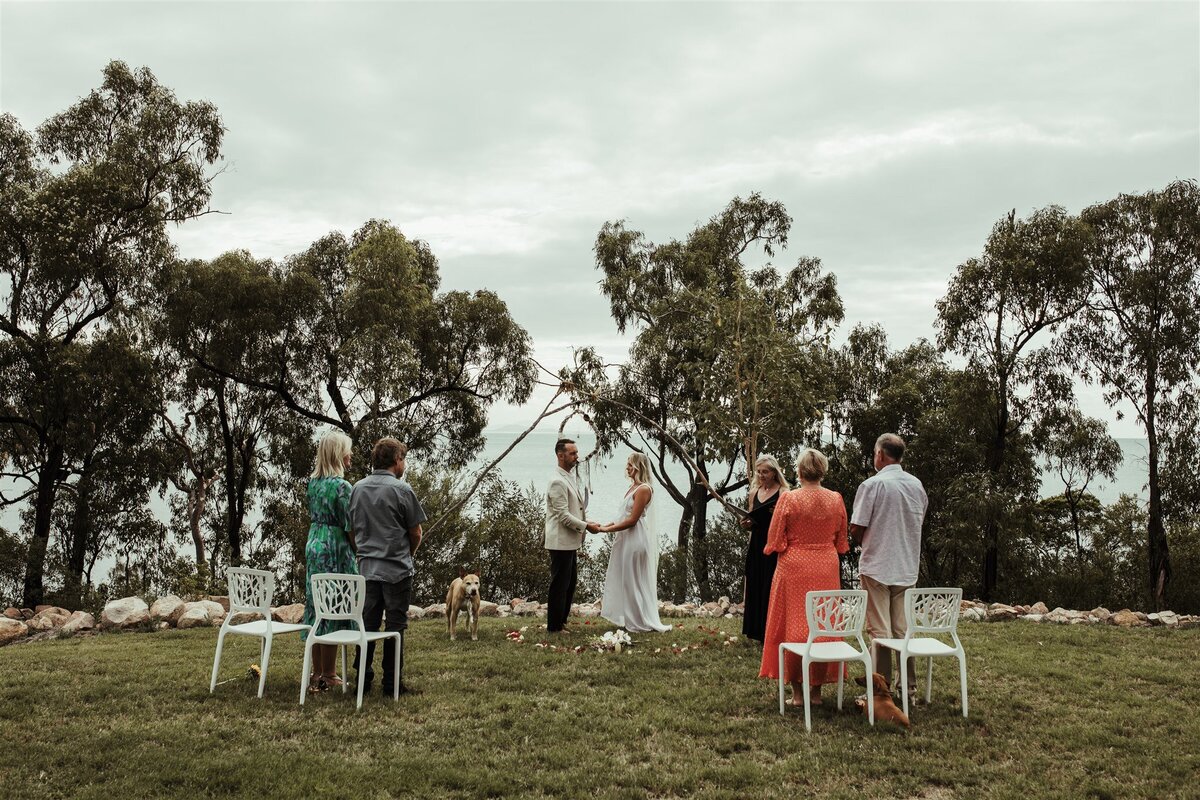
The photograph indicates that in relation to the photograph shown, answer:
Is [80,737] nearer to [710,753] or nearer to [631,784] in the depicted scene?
[631,784]

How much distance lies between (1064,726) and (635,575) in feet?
15.2

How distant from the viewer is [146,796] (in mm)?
4324

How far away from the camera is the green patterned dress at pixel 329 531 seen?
646 centimetres

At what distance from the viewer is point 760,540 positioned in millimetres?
8266

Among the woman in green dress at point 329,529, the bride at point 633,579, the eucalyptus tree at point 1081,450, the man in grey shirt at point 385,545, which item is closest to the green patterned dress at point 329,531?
the woman in green dress at point 329,529

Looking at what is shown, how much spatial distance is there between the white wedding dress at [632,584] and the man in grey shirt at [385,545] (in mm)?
3469

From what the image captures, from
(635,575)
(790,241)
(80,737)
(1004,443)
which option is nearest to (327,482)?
(80,737)

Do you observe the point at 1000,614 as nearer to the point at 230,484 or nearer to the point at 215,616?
the point at 215,616

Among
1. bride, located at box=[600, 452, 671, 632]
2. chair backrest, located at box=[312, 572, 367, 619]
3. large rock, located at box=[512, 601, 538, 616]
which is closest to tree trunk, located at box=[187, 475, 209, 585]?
large rock, located at box=[512, 601, 538, 616]

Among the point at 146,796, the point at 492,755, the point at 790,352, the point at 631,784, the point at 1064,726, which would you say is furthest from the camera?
the point at 790,352

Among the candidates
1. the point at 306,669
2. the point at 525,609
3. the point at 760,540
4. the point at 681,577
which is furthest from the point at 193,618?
the point at 681,577

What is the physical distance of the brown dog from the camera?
18.6 feet

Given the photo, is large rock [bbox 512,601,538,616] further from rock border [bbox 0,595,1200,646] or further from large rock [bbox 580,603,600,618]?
large rock [bbox 580,603,600,618]

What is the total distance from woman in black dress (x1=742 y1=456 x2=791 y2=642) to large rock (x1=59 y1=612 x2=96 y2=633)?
764cm
